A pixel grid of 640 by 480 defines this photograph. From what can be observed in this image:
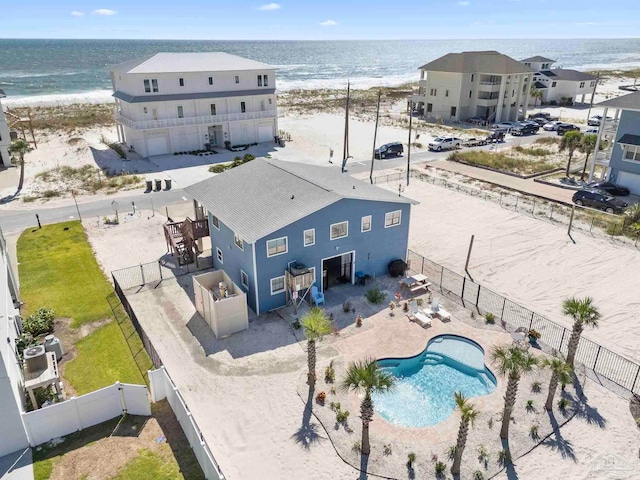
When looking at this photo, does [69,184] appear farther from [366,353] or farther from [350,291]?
[366,353]

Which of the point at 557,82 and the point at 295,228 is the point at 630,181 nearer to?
the point at 295,228

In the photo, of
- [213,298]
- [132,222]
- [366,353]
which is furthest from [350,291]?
[132,222]

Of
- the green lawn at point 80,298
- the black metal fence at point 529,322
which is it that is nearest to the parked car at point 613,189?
the black metal fence at point 529,322

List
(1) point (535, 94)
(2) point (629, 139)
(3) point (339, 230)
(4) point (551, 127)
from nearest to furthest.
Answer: (3) point (339, 230) < (2) point (629, 139) < (4) point (551, 127) < (1) point (535, 94)

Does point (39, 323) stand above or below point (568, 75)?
below

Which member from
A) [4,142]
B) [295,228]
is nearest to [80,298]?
[295,228]
